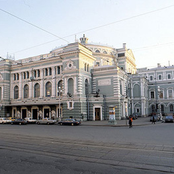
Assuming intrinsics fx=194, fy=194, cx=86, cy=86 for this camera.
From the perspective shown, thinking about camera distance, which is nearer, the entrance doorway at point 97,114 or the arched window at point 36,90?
the entrance doorway at point 97,114

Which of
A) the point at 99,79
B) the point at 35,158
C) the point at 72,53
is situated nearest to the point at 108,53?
the point at 99,79

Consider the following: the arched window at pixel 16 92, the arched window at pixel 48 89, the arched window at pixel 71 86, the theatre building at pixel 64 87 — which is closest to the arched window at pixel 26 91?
the theatre building at pixel 64 87

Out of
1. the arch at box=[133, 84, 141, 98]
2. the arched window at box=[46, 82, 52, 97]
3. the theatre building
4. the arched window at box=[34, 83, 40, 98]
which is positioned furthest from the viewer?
the arch at box=[133, 84, 141, 98]

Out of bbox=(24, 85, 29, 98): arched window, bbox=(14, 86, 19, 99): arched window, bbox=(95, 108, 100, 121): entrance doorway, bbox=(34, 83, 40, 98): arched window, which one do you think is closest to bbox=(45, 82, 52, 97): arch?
bbox=(34, 83, 40, 98): arched window

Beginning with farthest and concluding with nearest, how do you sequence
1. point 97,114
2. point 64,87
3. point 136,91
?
point 136,91
point 97,114
point 64,87

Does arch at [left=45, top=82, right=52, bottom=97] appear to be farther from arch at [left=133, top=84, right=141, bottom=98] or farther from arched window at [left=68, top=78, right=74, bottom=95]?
arch at [left=133, top=84, right=141, bottom=98]

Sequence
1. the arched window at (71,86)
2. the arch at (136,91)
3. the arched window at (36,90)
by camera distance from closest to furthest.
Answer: the arched window at (71,86)
the arched window at (36,90)
the arch at (136,91)

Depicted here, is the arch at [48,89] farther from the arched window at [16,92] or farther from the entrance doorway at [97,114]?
the entrance doorway at [97,114]

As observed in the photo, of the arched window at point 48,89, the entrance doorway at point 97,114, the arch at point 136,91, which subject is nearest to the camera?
the entrance doorway at point 97,114

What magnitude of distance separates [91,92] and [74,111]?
7400mm

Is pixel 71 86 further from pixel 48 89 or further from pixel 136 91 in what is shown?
pixel 136 91

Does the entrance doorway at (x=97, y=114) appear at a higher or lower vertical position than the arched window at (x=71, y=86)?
lower

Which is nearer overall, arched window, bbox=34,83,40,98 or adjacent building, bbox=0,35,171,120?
adjacent building, bbox=0,35,171,120

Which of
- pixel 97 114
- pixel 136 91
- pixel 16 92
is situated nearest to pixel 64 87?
pixel 97 114
